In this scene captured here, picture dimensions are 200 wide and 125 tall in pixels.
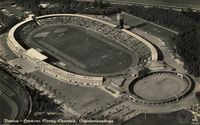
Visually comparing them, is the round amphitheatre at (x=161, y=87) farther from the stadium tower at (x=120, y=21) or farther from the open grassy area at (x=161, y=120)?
the stadium tower at (x=120, y=21)

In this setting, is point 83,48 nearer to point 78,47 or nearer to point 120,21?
point 78,47

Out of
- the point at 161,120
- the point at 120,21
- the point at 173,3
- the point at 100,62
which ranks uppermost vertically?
the point at 120,21

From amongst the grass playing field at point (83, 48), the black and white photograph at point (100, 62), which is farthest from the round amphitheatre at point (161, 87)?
the grass playing field at point (83, 48)

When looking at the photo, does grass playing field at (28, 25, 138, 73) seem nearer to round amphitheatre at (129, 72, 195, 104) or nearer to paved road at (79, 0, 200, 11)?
round amphitheatre at (129, 72, 195, 104)

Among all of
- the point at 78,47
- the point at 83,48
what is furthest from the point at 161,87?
the point at 78,47

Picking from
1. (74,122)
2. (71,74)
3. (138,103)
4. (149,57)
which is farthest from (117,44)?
(74,122)

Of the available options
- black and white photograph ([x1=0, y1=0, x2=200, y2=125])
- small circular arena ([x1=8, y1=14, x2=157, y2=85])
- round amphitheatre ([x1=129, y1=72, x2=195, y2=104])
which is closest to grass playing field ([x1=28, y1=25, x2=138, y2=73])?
small circular arena ([x1=8, y1=14, x2=157, y2=85])
